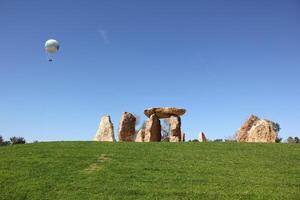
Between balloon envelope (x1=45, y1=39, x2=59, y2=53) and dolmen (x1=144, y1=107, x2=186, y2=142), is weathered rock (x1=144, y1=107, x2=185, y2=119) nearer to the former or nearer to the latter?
dolmen (x1=144, y1=107, x2=186, y2=142)

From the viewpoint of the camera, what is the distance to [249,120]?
30.1 metres

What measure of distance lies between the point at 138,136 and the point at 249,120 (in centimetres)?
933

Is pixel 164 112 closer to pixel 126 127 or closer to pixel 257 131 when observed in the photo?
pixel 126 127

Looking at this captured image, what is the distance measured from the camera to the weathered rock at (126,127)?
31.9 m

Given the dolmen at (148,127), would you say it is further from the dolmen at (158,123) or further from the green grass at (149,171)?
the green grass at (149,171)

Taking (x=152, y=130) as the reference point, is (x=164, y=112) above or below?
above

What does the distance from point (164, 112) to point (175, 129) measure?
2058 mm

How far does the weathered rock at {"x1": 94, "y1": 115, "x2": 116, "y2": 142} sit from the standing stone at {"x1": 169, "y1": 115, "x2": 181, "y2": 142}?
183 inches

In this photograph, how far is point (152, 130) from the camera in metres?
31.6

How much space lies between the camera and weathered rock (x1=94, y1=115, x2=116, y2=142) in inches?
1192

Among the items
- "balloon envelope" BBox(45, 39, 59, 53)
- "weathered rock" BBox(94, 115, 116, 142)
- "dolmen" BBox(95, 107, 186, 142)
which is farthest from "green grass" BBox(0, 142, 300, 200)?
"balloon envelope" BBox(45, 39, 59, 53)

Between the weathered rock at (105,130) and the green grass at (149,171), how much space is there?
15.8ft

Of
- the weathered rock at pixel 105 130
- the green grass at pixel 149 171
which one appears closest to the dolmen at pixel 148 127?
the weathered rock at pixel 105 130

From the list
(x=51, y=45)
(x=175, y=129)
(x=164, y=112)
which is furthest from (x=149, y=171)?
(x=51, y=45)
